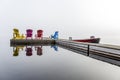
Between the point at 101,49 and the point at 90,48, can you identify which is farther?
the point at 101,49

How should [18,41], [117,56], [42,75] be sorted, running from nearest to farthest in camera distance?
[42,75], [117,56], [18,41]

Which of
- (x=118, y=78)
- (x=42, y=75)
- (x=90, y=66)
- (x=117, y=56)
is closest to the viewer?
(x=118, y=78)

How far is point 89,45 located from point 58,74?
16.9ft

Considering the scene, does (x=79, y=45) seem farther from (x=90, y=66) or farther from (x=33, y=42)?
(x=33, y=42)

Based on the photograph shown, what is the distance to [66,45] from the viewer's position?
59.9 feet

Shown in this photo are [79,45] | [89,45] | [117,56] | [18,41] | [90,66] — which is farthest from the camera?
[18,41]

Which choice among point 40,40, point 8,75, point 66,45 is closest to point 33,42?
point 40,40

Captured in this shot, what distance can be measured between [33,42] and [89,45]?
35.7 ft

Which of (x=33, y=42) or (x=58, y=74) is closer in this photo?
(x=58, y=74)

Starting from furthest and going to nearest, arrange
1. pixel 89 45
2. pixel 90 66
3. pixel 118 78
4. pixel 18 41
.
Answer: pixel 18 41 → pixel 89 45 → pixel 90 66 → pixel 118 78

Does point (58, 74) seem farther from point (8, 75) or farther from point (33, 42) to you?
point (33, 42)

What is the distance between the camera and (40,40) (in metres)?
22.5

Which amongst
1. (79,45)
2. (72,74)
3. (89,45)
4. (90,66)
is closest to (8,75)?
(72,74)

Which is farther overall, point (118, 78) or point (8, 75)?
point (8, 75)
